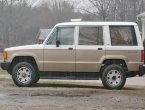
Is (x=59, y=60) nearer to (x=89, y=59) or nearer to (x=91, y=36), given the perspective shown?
(x=89, y=59)

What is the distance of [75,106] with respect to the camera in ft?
31.2

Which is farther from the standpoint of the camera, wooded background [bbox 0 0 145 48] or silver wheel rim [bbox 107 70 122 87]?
wooded background [bbox 0 0 145 48]

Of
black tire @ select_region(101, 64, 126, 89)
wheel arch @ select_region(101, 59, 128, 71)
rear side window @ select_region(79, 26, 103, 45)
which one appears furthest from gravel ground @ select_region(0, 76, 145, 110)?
rear side window @ select_region(79, 26, 103, 45)

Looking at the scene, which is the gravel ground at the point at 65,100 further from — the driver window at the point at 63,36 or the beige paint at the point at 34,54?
the driver window at the point at 63,36

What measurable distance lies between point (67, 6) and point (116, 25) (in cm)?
6749

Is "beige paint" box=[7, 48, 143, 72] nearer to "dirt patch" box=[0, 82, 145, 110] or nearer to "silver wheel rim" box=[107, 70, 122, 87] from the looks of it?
"silver wheel rim" box=[107, 70, 122, 87]

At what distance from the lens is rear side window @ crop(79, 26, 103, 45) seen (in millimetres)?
14227

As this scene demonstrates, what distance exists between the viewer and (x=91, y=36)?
14273 millimetres

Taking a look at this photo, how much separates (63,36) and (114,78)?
6.69 feet

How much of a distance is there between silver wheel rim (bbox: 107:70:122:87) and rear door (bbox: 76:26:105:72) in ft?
1.33

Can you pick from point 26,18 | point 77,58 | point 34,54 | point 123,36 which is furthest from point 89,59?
point 26,18

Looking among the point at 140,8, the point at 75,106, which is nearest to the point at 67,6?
the point at 140,8

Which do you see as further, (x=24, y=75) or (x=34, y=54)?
(x=24, y=75)

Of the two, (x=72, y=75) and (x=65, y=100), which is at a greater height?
(x=72, y=75)
